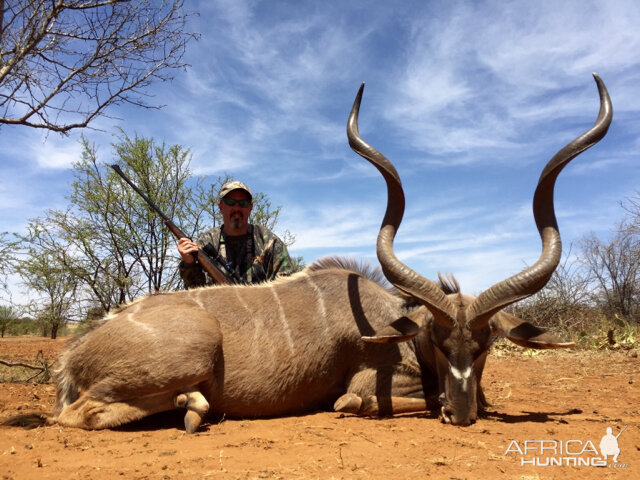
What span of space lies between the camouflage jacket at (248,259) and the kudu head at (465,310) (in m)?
1.93

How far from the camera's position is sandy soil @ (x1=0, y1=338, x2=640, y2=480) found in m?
2.59

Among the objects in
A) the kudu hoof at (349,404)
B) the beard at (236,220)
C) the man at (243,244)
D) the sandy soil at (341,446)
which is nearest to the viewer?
the sandy soil at (341,446)

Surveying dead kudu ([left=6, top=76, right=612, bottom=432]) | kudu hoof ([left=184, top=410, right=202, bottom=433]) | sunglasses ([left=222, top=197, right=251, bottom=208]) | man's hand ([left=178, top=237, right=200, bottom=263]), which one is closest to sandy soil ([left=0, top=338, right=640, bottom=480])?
kudu hoof ([left=184, top=410, right=202, bottom=433])

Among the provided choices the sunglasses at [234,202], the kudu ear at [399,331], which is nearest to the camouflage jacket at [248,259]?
the sunglasses at [234,202]

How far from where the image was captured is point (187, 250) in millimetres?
5379

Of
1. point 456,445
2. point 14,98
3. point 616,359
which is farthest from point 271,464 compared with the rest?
point 616,359

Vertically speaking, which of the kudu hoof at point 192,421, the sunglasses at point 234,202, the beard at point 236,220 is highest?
the sunglasses at point 234,202

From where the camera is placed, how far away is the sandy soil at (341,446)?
2588mm

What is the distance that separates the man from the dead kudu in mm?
1285

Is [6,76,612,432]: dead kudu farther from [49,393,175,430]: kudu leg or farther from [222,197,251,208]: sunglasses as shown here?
[222,197,251,208]: sunglasses

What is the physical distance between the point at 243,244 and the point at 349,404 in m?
2.70

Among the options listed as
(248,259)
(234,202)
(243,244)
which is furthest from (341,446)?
(234,202)

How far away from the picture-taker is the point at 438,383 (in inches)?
162

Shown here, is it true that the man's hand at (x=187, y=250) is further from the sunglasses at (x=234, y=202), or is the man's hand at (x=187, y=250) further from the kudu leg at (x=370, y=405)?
the kudu leg at (x=370, y=405)
